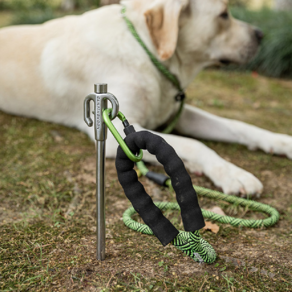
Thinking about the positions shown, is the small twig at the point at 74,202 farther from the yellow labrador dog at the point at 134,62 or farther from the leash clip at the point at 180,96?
the leash clip at the point at 180,96

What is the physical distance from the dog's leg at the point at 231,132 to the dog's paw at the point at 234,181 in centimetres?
62

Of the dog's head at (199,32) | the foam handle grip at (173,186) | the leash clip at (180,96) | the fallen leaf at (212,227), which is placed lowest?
the fallen leaf at (212,227)

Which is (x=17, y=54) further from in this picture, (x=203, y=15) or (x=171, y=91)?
(x=203, y=15)

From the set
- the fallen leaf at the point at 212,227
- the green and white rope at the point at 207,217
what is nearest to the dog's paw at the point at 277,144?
the green and white rope at the point at 207,217

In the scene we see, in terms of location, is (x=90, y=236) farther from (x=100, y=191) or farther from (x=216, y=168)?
(x=216, y=168)

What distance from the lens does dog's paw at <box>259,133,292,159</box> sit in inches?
87.2

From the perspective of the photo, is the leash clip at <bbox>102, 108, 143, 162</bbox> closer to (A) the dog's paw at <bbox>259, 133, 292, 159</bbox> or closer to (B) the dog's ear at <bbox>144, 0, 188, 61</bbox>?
(B) the dog's ear at <bbox>144, 0, 188, 61</bbox>

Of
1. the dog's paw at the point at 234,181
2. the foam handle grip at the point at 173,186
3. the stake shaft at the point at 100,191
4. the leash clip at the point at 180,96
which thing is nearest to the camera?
the foam handle grip at the point at 173,186

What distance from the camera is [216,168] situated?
1784 mm

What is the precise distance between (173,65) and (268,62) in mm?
3685

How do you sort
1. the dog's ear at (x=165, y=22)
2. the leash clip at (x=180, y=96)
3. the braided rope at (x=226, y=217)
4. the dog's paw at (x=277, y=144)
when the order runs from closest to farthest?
the braided rope at (x=226, y=217) < the dog's ear at (x=165, y=22) < the dog's paw at (x=277, y=144) < the leash clip at (x=180, y=96)

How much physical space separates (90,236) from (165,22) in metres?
1.38

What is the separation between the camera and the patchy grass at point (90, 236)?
1.05 m

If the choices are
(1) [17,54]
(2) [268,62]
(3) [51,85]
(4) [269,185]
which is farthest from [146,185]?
(2) [268,62]
